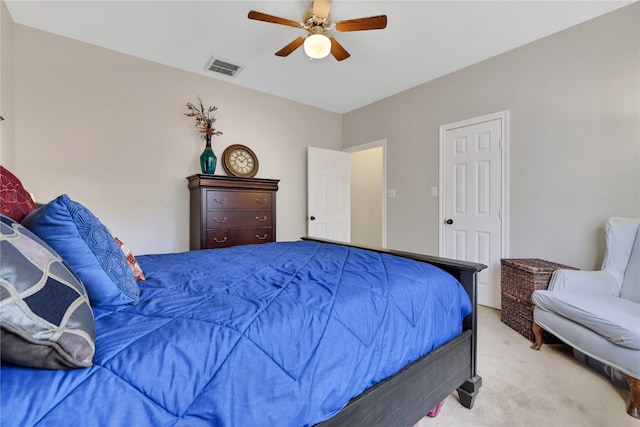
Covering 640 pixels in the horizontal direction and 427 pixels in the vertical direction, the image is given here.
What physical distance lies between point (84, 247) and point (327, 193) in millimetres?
3705

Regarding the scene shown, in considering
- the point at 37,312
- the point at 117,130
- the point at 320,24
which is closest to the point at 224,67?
the point at 117,130

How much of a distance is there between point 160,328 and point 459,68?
377 cm

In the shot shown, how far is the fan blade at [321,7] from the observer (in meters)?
2.09

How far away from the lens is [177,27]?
2570mm

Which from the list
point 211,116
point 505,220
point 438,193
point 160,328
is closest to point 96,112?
point 211,116

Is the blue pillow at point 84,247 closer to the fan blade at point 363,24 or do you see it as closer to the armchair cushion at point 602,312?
the fan blade at point 363,24

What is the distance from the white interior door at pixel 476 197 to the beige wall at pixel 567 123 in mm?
135

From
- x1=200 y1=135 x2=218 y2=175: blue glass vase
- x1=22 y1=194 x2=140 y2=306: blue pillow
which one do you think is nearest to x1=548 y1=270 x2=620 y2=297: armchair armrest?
x1=22 y1=194 x2=140 y2=306: blue pillow

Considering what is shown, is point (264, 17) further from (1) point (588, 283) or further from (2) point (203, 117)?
(1) point (588, 283)

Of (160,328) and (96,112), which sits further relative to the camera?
(96,112)

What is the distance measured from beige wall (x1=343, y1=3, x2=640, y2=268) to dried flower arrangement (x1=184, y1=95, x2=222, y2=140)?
Result: 274 cm

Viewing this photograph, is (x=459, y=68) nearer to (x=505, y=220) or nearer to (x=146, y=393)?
(x=505, y=220)

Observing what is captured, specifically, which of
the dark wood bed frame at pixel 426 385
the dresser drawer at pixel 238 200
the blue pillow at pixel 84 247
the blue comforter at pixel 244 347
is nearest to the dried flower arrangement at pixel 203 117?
the dresser drawer at pixel 238 200

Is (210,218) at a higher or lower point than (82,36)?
Result: lower
